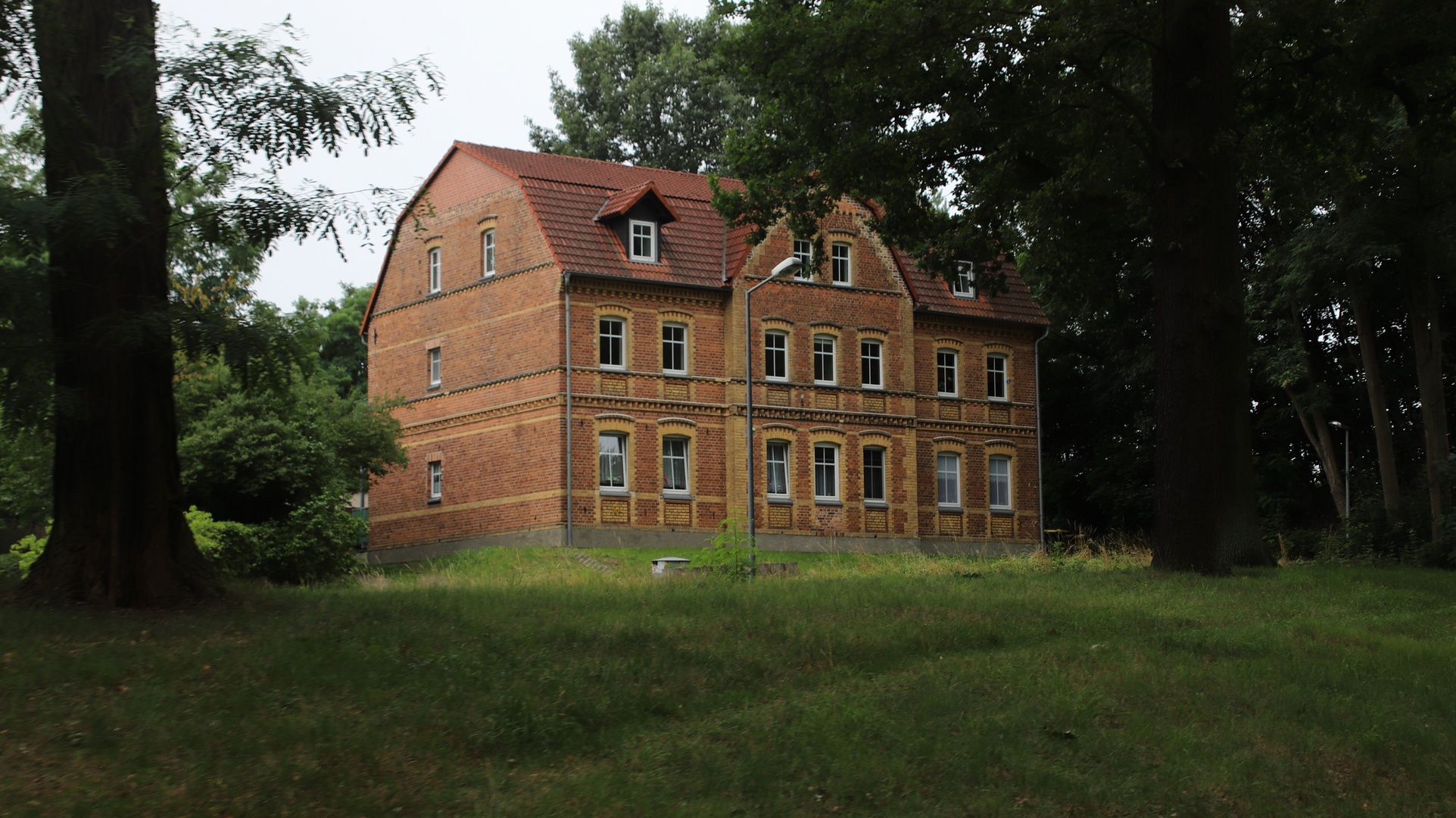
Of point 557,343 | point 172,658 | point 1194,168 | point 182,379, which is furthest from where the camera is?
point 557,343

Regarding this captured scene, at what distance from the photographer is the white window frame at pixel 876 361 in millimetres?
40250

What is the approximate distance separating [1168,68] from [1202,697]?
1109cm

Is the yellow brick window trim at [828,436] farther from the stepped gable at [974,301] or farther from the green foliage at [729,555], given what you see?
the green foliage at [729,555]

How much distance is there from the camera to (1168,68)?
64.4 feet

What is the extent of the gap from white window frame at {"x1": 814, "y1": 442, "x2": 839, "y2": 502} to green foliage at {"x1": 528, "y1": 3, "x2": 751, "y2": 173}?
1778 cm

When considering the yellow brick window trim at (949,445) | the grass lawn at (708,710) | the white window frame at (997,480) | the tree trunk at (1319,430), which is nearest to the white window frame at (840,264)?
the yellow brick window trim at (949,445)

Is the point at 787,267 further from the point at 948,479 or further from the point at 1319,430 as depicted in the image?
the point at 1319,430

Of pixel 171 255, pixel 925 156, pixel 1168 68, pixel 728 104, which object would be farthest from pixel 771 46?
pixel 728 104

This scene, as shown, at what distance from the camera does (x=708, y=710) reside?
1100 centimetres

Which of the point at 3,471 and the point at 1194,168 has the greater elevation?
the point at 1194,168

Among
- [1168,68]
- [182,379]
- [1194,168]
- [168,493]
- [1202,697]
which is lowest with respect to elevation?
[1202,697]

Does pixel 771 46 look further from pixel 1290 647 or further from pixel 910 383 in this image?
pixel 910 383

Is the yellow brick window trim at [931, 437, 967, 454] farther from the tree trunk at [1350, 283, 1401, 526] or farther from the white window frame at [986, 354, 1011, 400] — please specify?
the tree trunk at [1350, 283, 1401, 526]

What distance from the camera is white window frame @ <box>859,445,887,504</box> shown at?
3981 cm
